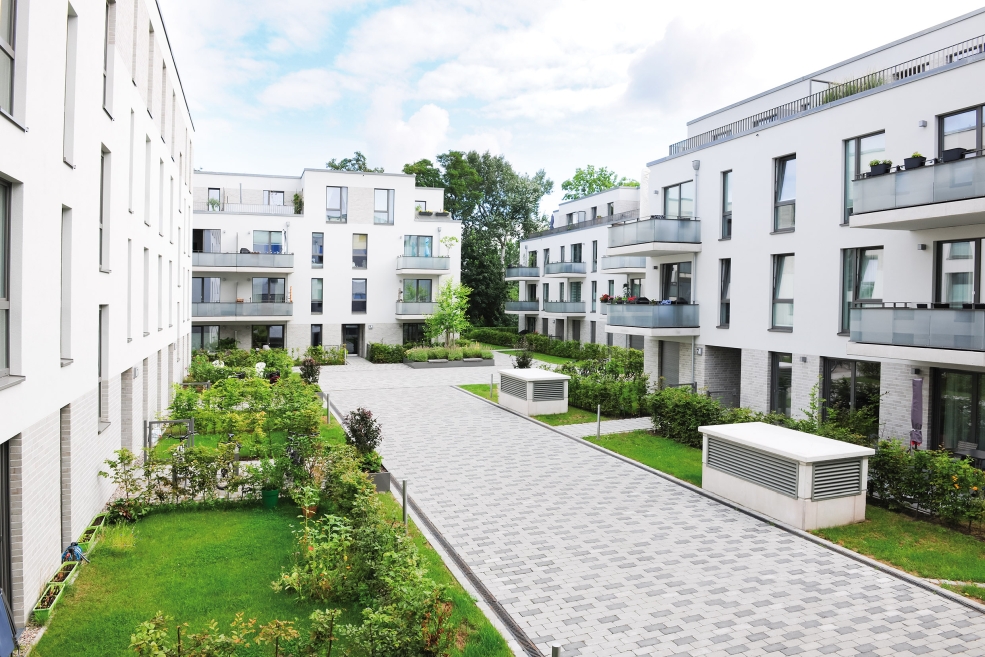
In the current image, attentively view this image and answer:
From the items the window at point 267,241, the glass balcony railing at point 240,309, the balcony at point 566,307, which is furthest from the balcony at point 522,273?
the glass balcony railing at point 240,309

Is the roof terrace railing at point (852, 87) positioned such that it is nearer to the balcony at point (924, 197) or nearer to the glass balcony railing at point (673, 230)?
the glass balcony railing at point (673, 230)

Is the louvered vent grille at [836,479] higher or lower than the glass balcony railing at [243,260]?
lower

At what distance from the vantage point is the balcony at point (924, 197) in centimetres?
1238

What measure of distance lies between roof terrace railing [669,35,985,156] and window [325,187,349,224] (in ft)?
73.8

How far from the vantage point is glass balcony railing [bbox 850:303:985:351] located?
1232cm

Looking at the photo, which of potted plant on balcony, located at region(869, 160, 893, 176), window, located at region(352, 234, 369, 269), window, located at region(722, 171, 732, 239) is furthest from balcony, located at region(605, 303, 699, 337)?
window, located at region(352, 234, 369, 269)

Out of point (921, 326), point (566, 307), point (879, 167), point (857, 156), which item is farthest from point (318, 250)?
point (921, 326)

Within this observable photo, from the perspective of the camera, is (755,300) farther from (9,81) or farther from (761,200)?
(9,81)

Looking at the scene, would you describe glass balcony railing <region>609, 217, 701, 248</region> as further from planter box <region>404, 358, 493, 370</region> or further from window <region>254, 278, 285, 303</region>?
window <region>254, 278, 285, 303</region>

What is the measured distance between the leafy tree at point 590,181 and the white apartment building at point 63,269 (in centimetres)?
5368

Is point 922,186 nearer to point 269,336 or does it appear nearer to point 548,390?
point 548,390

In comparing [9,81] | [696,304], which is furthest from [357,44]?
[9,81]

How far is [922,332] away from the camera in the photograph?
1316cm

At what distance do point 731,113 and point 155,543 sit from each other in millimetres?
21394
